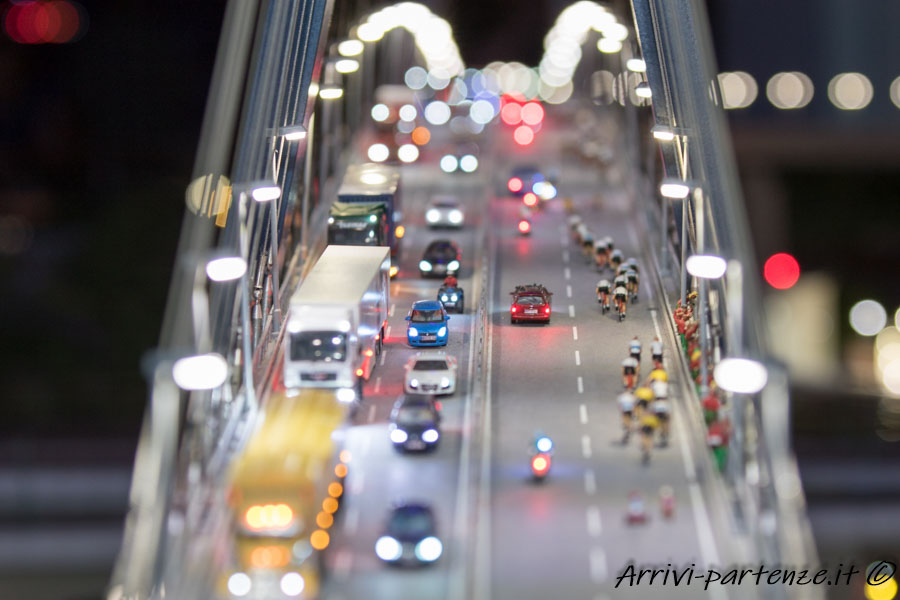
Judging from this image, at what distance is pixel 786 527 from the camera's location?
3791cm

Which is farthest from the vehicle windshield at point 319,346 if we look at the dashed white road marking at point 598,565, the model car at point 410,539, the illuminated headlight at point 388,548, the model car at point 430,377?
the dashed white road marking at point 598,565

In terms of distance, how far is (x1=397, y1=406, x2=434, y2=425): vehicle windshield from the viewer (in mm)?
43656

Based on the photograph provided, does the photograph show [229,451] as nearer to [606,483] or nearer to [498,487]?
[498,487]

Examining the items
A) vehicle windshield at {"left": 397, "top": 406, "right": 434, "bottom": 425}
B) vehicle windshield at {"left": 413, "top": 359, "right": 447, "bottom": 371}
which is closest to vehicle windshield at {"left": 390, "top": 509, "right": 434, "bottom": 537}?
vehicle windshield at {"left": 397, "top": 406, "right": 434, "bottom": 425}

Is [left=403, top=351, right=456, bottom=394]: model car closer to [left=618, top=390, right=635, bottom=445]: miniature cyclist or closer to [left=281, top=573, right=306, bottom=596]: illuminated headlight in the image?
[left=618, top=390, right=635, bottom=445]: miniature cyclist

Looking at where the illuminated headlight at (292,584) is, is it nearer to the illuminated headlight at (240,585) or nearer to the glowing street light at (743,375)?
the illuminated headlight at (240,585)

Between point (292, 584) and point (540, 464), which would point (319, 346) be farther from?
point (292, 584)

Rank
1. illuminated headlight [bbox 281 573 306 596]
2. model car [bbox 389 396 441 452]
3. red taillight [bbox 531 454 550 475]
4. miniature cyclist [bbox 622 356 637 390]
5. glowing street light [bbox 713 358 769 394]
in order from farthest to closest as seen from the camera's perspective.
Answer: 1. miniature cyclist [bbox 622 356 637 390]
2. model car [bbox 389 396 441 452]
3. red taillight [bbox 531 454 550 475]
4. glowing street light [bbox 713 358 769 394]
5. illuminated headlight [bbox 281 573 306 596]

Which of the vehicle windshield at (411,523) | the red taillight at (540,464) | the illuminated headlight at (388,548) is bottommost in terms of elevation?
the illuminated headlight at (388,548)

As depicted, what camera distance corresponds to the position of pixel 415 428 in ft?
143

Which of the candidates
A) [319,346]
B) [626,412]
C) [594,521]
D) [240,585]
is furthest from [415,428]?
[240,585]

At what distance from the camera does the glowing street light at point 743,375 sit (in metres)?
39.3

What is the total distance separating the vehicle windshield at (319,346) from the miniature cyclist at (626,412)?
8.46 meters

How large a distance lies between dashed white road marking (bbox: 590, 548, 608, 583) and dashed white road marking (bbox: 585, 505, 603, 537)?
2.68 feet
